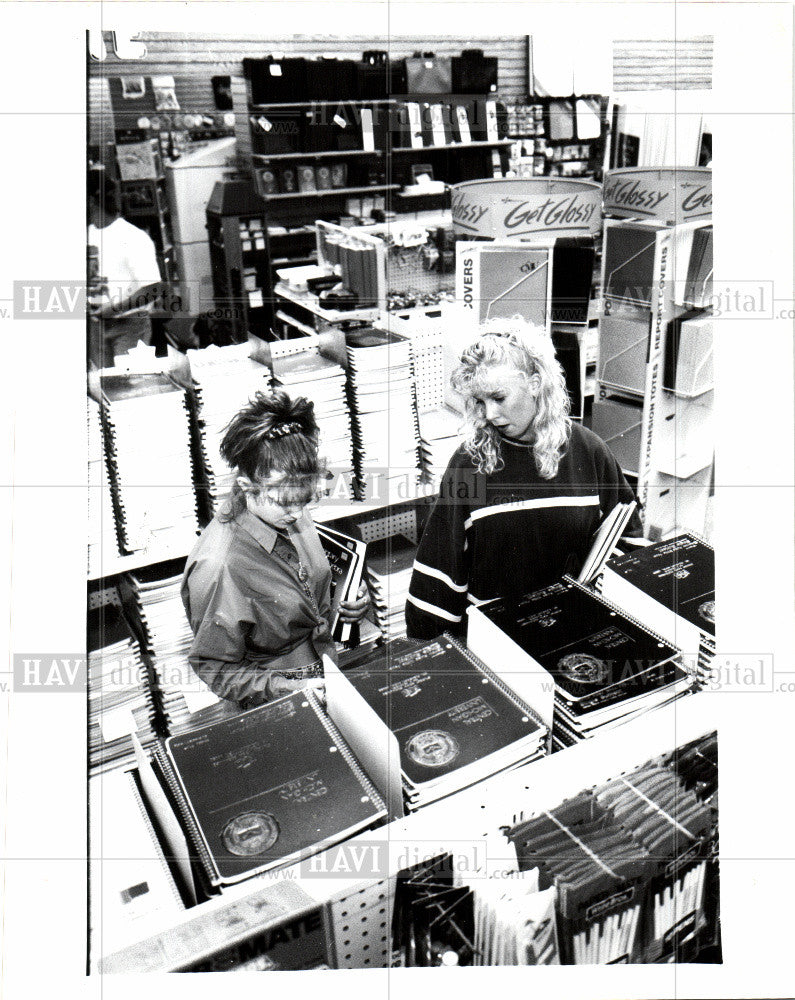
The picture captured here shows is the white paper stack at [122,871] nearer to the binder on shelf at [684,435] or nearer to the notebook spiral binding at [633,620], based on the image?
the notebook spiral binding at [633,620]

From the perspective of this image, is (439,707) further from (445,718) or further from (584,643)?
(584,643)

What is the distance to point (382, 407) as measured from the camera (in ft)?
6.90

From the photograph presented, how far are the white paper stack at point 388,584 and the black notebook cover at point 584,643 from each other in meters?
0.73

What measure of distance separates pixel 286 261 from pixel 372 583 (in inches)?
184

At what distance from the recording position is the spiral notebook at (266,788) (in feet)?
3.75

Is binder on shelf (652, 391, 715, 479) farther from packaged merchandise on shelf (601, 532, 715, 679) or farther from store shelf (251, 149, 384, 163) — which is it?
store shelf (251, 149, 384, 163)

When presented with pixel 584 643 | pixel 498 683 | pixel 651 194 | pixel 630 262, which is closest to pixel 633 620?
pixel 584 643

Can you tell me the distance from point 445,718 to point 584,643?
294mm

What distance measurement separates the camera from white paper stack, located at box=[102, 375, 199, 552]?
1852mm

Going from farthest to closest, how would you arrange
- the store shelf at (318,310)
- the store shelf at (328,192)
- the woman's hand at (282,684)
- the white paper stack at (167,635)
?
1. the store shelf at (328,192)
2. the store shelf at (318,310)
3. the white paper stack at (167,635)
4. the woman's hand at (282,684)

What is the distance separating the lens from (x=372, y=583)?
2.27 meters

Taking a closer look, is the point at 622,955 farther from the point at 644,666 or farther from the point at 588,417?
the point at 588,417

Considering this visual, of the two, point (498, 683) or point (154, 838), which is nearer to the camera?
point (154, 838)

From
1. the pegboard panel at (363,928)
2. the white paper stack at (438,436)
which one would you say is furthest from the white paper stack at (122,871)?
the white paper stack at (438,436)
